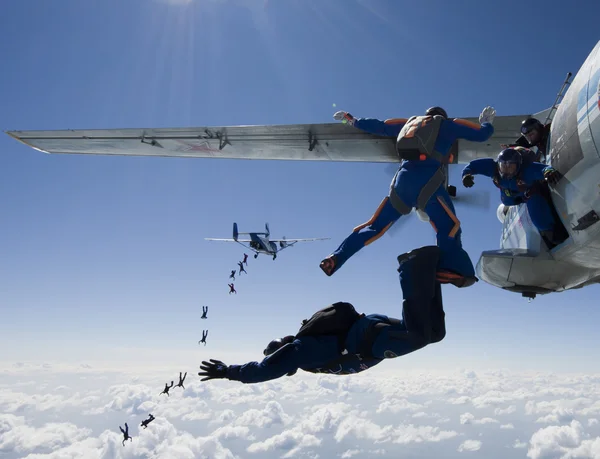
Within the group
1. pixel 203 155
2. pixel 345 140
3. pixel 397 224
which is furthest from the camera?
pixel 203 155

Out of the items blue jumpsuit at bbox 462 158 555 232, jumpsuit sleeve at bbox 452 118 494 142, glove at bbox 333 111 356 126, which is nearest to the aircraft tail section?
blue jumpsuit at bbox 462 158 555 232

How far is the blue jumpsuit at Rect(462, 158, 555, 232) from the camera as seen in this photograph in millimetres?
3643

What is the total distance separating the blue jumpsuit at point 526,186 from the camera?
364 cm

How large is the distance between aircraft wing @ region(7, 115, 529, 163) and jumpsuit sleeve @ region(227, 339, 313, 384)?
469 centimetres

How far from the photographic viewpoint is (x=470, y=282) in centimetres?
213

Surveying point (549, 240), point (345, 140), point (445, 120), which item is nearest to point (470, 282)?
point (445, 120)

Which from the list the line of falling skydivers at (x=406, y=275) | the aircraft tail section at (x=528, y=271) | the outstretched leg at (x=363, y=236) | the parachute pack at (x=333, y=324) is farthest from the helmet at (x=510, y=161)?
the parachute pack at (x=333, y=324)

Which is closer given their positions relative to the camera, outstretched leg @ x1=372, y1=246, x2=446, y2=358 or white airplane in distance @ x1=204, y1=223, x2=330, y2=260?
outstretched leg @ x1=372, y1=246, x2=446, y2=358

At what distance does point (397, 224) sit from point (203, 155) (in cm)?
490

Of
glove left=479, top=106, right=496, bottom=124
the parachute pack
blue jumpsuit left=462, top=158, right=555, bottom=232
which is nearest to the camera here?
the parachute pack

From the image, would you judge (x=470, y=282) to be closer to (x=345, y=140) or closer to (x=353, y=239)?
(x=353, y=239)

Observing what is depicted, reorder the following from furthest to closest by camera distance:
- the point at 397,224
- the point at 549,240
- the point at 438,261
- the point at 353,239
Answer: the point at 549,240
the point at 397,224
the point at 353,239
the point at 438,261

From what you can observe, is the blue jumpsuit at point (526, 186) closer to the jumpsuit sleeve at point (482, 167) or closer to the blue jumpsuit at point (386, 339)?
the jumpsuit sleeve at point (482, 167)

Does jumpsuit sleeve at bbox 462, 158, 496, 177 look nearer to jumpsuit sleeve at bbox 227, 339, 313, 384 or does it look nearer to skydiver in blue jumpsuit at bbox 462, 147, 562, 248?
skydiver in blue jumpsuit at bbox 462, 147, 562, 248
